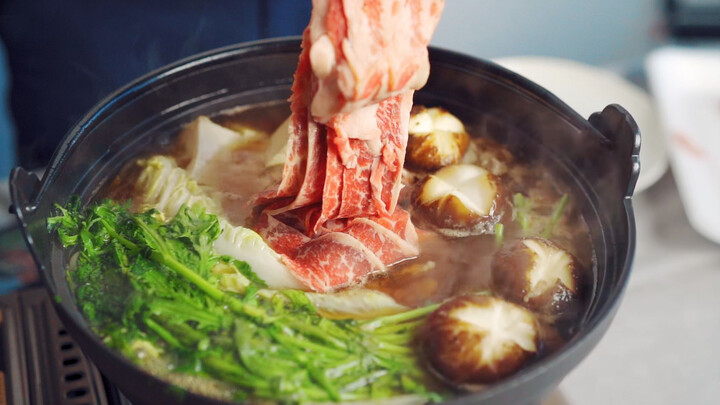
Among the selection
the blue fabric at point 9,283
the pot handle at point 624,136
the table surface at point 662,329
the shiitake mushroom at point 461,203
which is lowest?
the table surface at point 662,329

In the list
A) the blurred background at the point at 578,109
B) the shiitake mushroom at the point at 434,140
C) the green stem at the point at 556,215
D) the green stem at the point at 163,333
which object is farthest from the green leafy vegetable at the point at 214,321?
the blurred background at the point at 578,109

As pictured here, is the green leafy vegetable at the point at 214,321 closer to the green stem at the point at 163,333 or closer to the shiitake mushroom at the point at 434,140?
the green stem at the point at 163,333

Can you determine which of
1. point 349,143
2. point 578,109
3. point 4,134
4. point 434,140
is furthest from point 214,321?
point 4,134

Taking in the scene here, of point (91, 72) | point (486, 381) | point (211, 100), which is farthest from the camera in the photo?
point (91, 72)

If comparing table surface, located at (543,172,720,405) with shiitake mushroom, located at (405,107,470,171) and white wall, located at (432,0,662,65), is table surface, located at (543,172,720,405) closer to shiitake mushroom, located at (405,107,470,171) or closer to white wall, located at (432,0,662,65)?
shiitake mushroom, located at (405,107,470,171)

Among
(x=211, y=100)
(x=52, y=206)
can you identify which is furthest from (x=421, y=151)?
(x=52, y=206)

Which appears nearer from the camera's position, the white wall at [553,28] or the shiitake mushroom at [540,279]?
the shiitake mushroom at [540,279]

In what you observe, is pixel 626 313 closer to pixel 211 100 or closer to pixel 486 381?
pixel 486 381
